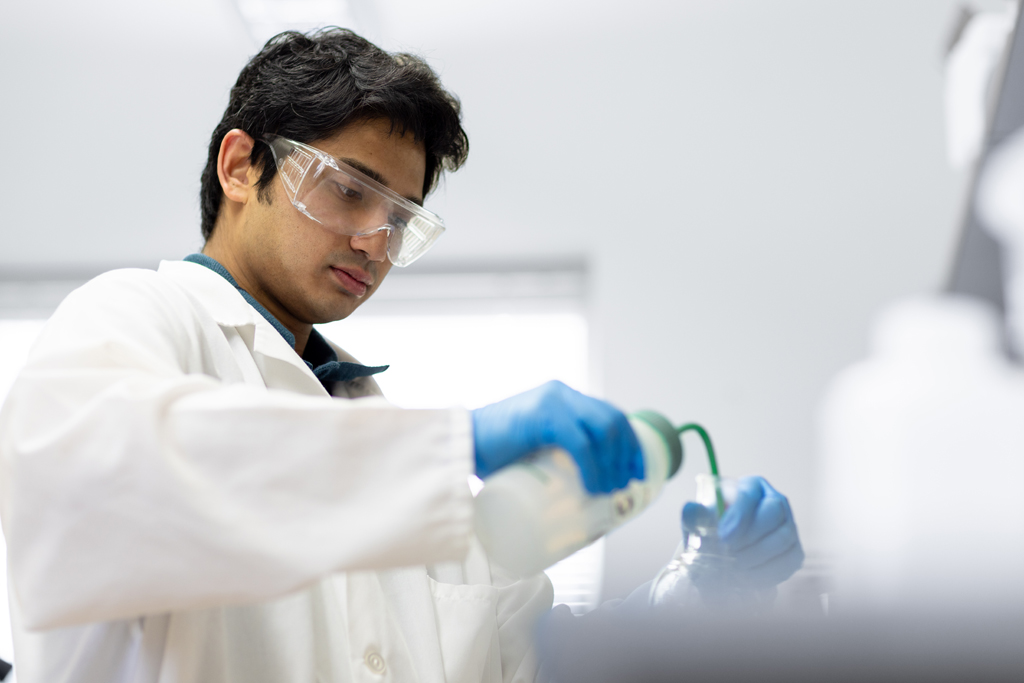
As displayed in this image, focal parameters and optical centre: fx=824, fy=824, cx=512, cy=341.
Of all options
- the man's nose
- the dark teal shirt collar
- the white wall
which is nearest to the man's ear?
the dark teal shirt collar

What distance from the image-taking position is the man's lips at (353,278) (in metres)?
1.16

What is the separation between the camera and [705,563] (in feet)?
2.88

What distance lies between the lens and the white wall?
259 centimetres

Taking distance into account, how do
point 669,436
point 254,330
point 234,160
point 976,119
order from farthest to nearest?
point 976,119 < point 234,160 < point 254,330 < point 669,436

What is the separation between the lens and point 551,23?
255cm

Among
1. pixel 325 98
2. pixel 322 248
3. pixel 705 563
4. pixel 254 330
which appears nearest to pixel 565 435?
pixel 705 563

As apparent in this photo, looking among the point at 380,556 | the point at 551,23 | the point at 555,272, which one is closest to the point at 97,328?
the point at 380,556

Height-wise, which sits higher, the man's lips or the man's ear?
the man's ear

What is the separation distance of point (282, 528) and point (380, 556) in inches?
2.7

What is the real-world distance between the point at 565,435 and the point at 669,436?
13cm

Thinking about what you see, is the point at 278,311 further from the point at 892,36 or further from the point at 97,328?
the point at 892,36

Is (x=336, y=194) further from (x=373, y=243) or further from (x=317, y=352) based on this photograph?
(x=317, y=352)

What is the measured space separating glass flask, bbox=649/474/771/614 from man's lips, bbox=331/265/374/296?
0.55 meters

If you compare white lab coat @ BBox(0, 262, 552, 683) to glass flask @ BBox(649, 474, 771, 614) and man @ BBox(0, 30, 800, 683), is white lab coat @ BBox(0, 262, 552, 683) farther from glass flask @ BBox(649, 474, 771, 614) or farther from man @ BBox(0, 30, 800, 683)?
glass flask @ BBox(649, 474, 771, 614)
